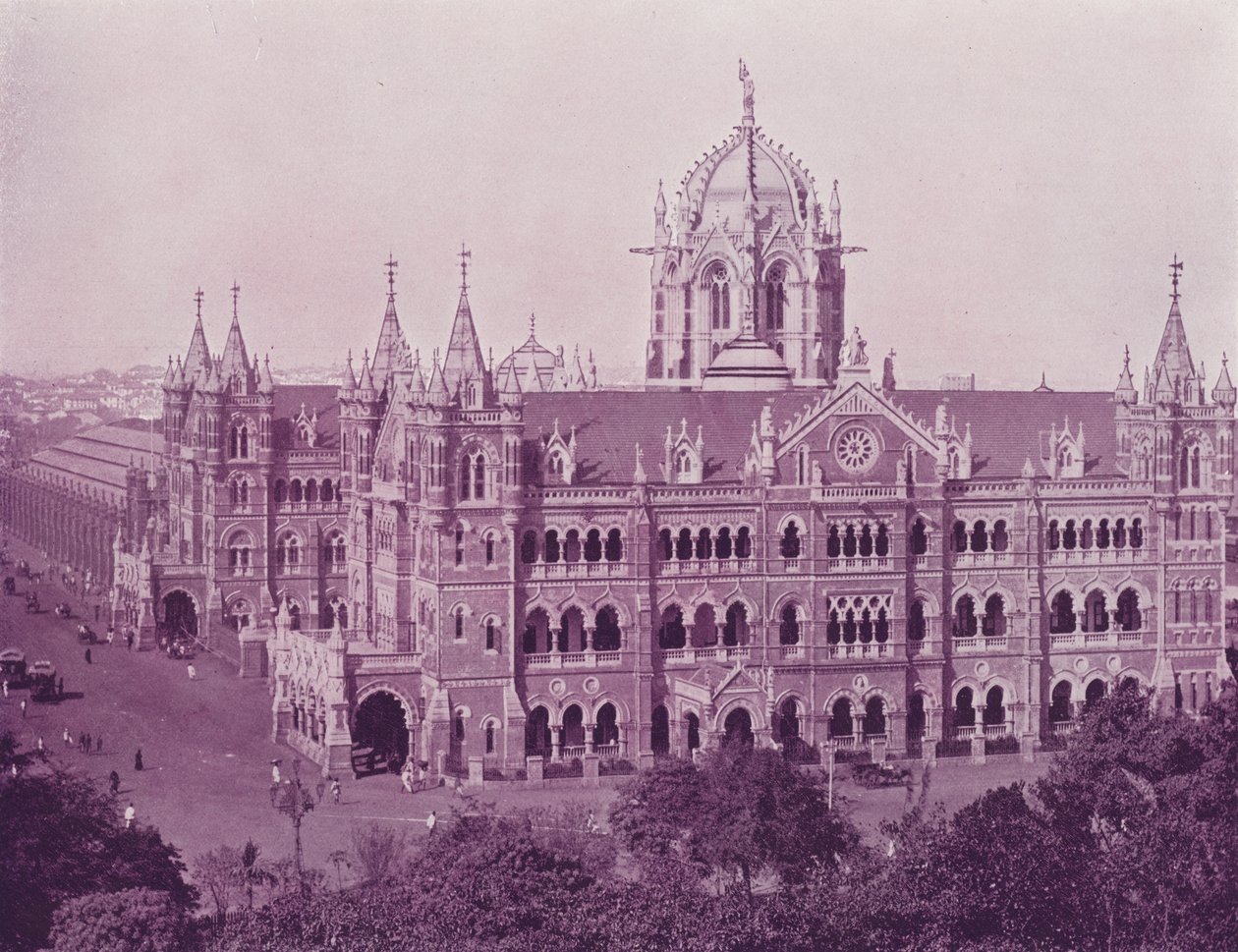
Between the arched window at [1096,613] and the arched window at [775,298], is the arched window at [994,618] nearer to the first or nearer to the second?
the arched window at [1096,613]

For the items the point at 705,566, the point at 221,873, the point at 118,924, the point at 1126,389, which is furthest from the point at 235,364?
the point at 118,924

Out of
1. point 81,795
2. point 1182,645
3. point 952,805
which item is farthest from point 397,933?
point 1182,645

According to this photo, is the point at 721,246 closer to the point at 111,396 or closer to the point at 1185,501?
the point at 1185,501

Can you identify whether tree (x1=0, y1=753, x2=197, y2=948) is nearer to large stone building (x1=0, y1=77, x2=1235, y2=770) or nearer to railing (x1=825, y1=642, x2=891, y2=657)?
large stone building (x1=0, y1=77, x2=1235, y2=770)

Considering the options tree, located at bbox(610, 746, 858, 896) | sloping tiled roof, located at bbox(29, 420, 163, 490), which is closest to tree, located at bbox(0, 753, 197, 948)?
tree, located at bbox(610, 746, 858, 896)

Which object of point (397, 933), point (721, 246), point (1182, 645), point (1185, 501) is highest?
point (721, 246)

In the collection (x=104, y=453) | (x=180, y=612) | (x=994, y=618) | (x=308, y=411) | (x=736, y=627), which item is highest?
(x=104, y=453)

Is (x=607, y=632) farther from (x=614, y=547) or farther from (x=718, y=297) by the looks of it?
A: (x=718, y=297)
